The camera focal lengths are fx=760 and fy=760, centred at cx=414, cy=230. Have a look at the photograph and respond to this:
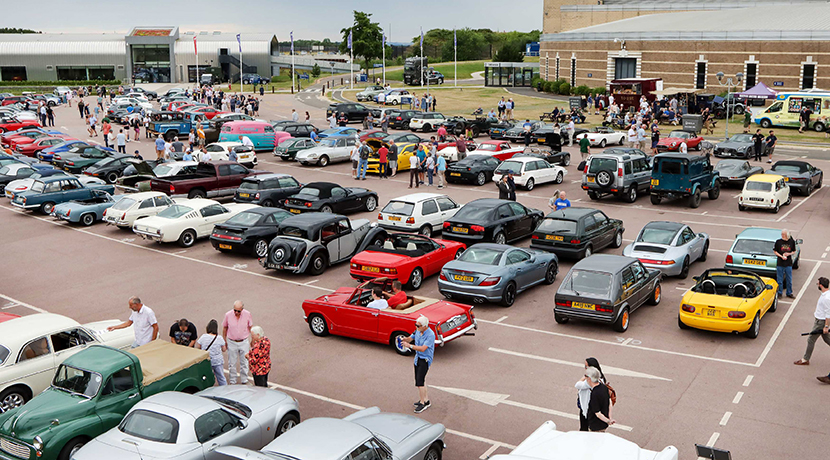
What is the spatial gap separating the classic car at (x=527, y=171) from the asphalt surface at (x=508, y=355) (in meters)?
7.62

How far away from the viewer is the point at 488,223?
21.5m

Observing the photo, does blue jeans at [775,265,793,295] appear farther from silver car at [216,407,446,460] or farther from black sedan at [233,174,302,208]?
black sedan at [233,174,302,208]

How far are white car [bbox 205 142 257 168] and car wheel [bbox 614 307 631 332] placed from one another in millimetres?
24609

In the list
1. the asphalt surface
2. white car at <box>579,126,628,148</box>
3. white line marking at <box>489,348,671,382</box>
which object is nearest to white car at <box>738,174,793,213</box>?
Answer: the asphalt surface

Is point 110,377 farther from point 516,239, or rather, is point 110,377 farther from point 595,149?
point 595,149

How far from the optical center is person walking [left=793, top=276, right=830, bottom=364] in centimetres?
1339

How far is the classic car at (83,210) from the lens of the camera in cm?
2683

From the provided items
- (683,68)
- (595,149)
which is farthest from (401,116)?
(683,68)

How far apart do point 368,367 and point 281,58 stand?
11296cm

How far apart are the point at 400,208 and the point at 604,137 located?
77.9 feet

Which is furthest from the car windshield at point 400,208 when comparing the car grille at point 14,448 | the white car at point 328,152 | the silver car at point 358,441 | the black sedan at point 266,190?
the white car at point 328,152

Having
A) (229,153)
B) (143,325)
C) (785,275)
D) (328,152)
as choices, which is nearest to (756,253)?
(785,275)

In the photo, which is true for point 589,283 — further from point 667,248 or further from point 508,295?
point 667,248

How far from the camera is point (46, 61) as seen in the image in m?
112
